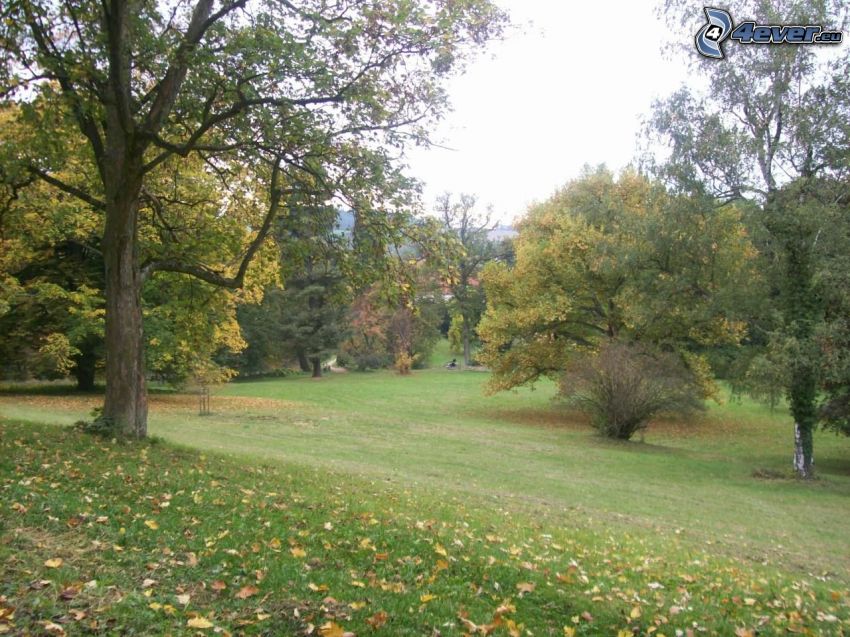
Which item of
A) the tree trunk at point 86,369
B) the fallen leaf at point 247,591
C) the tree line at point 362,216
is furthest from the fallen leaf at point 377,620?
the tree trunk at point 86,369

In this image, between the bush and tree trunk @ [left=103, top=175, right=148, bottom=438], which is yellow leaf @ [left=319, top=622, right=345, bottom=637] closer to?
tree trunk @ [left=103, top=175, right=148, bottom=438]

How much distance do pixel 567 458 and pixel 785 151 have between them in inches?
388

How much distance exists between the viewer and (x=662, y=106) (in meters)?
18.6

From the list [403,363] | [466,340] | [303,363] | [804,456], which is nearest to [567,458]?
[804,456]

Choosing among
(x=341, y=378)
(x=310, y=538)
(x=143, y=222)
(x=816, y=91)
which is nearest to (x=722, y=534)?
(x=310, y=538)

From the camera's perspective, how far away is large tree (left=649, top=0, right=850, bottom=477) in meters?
15.1

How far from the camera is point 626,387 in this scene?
72.2 ft

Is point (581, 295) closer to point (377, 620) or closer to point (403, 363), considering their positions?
point (377, 620)

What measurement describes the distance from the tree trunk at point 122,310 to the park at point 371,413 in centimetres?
5

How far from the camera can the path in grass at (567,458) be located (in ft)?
37.3

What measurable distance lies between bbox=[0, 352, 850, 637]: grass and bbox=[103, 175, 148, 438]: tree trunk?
865 millimetres

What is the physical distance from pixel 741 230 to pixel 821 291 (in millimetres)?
3690

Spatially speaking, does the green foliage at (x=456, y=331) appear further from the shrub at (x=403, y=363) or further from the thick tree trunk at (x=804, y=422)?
the thick tree trunk at (x=804, y=422)

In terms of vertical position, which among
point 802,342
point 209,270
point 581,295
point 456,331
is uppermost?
point 581,295
